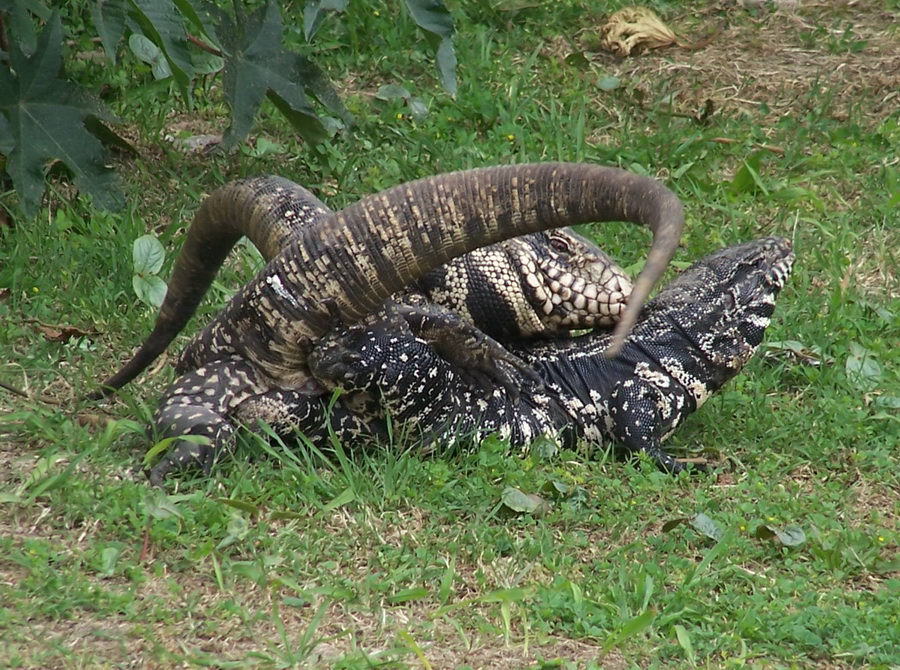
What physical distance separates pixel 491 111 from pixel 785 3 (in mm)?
2966

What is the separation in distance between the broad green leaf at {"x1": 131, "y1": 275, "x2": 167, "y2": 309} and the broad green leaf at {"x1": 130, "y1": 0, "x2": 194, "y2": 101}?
1.43 m

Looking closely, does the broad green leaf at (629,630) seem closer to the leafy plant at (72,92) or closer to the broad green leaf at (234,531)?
the broad green leaf at (234,531)

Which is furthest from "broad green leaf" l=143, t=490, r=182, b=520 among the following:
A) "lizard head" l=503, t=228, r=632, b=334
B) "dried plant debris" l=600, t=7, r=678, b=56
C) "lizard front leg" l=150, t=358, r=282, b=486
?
"dried plant debris" l=600, t=7, r=678, b=56

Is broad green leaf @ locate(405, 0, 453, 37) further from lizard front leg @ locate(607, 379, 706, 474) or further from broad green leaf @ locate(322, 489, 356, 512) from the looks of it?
broad green leaf @ locate(322, 489, 356, 512)

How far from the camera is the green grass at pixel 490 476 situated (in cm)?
464

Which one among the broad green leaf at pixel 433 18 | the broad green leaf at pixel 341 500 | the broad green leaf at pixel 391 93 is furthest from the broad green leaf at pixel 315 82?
the broad green leaf at pixel 341 500

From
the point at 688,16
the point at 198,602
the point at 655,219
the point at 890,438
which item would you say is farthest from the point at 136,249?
the point at 688,16

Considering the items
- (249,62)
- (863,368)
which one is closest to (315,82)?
(249,62)

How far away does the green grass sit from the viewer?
4641 millimetres

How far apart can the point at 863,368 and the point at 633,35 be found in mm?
3959

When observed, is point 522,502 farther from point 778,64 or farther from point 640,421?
point 778,64

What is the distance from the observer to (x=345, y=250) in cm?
552

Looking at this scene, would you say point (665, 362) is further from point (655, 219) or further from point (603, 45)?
point (603, 45)

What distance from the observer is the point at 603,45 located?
10133 millimetres
